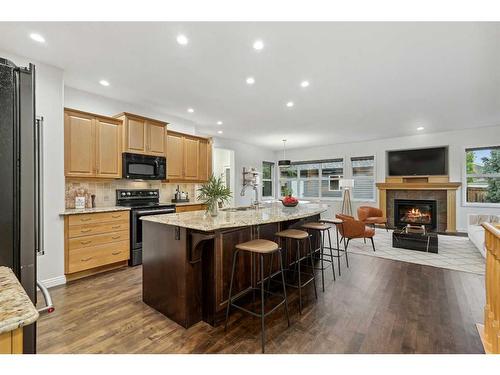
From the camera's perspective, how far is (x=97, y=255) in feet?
10.8

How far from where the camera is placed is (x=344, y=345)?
1831 mm

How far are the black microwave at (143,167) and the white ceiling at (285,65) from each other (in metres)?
1.01

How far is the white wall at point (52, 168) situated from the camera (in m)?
2.86

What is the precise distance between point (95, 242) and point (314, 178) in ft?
23.9

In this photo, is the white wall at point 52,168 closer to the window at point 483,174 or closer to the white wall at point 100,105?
the white wall at point 100,105

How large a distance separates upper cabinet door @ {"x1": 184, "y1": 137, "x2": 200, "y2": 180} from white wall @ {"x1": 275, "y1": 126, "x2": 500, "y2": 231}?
16.6 ft

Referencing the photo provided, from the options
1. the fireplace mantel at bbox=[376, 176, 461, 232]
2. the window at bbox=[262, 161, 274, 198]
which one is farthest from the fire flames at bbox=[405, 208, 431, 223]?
the window at bbox=[262, 161, 274, 198]

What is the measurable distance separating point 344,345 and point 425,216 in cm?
628

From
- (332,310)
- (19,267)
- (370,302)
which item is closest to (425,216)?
(370,302)

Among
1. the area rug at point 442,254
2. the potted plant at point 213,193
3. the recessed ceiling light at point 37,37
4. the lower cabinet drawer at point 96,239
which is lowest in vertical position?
the area rug at point 442,254

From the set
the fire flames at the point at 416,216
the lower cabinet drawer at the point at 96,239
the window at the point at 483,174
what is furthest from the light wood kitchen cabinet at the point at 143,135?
the window at the point at 483,174

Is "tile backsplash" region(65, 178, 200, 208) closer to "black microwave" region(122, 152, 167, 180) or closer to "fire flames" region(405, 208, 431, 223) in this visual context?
"black microwave" region(122, 152, 167, 180)

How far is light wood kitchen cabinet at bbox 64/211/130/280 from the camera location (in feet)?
10.1
